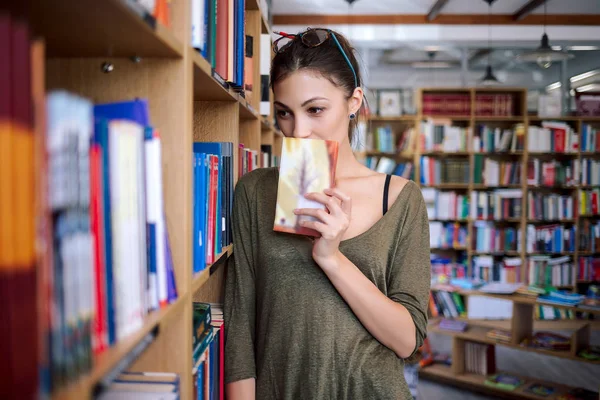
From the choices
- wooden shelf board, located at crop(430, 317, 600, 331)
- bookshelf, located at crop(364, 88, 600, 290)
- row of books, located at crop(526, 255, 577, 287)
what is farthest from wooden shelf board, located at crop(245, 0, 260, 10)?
row of books, located at crop(526, 255, 577, 287)

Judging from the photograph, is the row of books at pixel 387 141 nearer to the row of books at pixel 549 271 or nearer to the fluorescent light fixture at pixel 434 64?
the fluorescent light fixture at pixel 434 64

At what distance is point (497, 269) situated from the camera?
5.75 metres

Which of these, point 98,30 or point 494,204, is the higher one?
point 98,30

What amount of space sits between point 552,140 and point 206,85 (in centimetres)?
564

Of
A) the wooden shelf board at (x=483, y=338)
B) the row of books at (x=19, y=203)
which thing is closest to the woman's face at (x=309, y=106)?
the row of books at (x=19, y=203)

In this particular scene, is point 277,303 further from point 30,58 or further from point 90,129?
point 30,58

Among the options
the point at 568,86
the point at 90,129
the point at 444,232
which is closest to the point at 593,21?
the point at 568,86

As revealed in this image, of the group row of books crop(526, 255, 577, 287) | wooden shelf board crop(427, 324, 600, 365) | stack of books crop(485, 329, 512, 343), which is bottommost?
wooden shelf board crop(427, 324, 600, 365)

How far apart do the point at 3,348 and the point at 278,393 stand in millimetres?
883

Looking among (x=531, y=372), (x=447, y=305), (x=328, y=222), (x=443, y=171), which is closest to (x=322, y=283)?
(x=328, y=222)

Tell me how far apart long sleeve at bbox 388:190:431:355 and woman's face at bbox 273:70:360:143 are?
0.28m

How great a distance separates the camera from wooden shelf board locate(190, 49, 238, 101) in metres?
0.89

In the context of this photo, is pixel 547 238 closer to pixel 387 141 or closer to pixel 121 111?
pixel 387 141

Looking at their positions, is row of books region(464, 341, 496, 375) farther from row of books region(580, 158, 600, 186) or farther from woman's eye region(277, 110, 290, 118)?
woman's eye region(277, 110, 290, 118)
